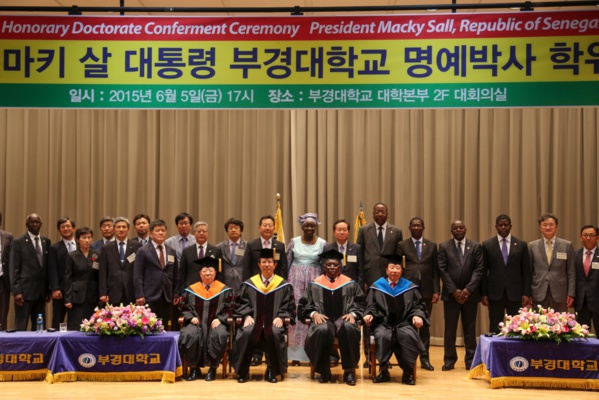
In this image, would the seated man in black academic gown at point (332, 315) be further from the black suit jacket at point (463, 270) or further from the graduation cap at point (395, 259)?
the black suit jacket at point (463, 270)

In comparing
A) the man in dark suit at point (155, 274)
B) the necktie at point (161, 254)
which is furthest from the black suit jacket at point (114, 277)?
the necktie at point (161, 254)

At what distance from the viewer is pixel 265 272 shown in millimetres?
7414

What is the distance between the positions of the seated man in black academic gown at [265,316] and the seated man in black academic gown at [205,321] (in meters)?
0.14

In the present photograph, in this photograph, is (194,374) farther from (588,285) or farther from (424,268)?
(588,285)

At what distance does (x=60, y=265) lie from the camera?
807 centimetres

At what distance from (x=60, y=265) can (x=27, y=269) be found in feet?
1.08

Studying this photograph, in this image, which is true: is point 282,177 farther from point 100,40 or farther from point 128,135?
point 100,40

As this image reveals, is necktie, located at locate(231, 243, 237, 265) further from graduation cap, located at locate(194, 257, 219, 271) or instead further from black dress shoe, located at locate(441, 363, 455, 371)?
black dress shoe, located at locate(441, 363, 455, 371)

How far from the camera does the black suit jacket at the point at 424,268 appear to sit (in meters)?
7.96

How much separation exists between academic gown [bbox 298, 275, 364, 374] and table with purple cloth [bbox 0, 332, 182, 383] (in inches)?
48.6

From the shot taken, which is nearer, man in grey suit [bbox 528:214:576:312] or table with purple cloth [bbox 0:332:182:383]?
table with purple cloth [bbox 0:332:182:383]

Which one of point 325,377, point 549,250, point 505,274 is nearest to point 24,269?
point 325,377

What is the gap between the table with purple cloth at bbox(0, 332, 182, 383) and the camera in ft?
22.5

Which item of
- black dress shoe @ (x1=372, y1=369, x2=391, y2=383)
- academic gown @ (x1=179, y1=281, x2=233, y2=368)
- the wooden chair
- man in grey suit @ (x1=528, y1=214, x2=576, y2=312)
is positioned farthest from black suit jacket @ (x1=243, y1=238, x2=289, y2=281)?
man in grey suit @ (x1=528, y1=214, x2=576, y2=312)
